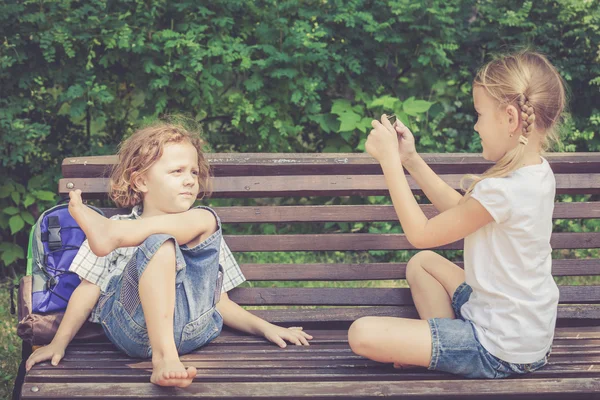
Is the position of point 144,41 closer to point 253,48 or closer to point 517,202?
point 253,48

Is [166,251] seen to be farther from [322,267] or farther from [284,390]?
[322,267]

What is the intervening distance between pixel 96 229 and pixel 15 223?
226cm

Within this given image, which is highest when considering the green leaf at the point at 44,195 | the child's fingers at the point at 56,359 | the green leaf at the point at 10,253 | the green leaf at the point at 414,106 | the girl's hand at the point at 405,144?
the girl's hand at the point at 405,144

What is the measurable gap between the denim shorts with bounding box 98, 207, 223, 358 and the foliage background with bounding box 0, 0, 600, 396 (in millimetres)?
1922

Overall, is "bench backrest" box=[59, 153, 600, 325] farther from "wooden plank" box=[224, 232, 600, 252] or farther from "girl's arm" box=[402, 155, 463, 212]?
"girl's arm" box=[402, 155, 463, 212]

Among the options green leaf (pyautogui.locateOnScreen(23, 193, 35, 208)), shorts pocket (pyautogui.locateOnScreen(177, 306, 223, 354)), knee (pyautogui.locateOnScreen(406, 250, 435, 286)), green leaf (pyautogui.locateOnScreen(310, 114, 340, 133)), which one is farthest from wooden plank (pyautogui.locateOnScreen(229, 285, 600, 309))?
green leaf (pyautogui.locateOnScreen(23, 193, 35, 208))

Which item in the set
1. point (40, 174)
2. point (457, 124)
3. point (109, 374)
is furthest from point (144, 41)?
point (109, 374)

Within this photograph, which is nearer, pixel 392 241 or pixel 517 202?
pixel 517 202

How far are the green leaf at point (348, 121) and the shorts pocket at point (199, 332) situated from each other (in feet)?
6.78

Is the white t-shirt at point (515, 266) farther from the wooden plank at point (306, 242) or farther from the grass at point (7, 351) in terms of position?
the grass at point (7, 351)

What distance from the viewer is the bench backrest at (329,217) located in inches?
131

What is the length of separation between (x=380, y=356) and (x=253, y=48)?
2.50 metres

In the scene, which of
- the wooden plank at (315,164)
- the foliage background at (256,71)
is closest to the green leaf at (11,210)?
the foliage background at (256,71)

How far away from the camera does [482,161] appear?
3.47 meters
